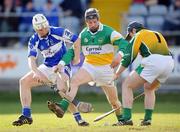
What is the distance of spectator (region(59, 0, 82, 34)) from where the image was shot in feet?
86.1

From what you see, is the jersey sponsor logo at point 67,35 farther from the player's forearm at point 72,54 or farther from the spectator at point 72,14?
the spectator at point 72,14

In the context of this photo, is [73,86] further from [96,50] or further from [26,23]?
[26,23]

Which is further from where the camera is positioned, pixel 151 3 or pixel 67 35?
pixel 151 3

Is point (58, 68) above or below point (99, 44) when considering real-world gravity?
below

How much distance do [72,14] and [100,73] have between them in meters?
10.2

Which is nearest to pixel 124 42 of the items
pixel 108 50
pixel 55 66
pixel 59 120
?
pixel 108 50

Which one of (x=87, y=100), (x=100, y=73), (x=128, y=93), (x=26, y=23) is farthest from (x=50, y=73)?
(x=26, y=23)

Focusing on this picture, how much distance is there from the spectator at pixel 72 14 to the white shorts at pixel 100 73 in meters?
9.10

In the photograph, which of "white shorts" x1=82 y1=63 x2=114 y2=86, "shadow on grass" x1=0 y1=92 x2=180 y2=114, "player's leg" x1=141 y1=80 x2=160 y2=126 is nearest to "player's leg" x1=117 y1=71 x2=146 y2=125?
"player's leg" x1=141 y1=80 x2=160 y2=126

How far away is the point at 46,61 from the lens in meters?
17.2

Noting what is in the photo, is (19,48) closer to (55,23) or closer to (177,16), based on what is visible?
(55,23)

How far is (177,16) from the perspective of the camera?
1034 inches

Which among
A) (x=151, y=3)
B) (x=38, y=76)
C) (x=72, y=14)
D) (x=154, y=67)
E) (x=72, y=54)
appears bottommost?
(x=38, y=76)

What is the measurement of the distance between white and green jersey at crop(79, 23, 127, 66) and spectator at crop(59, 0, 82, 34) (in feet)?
29.8
